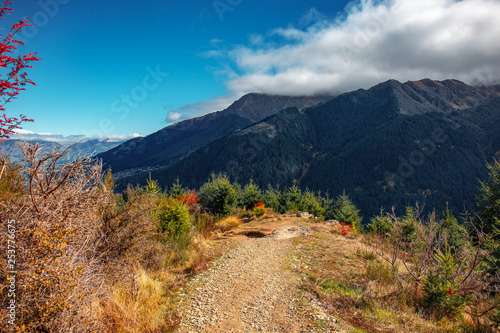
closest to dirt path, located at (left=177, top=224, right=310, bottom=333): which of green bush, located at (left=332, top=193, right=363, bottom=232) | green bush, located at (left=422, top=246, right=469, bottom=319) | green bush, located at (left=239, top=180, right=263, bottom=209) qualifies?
green bush, located at (left=422, top=246, right=469, bottom=319)

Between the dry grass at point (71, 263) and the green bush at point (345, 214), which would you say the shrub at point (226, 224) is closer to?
the dry grass at point (71, 263)

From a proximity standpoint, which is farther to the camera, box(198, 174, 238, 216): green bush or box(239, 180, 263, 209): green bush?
box(239, 180, 263, 209): green bush

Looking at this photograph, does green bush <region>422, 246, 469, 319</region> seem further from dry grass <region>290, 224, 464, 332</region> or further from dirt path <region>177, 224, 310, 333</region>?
dirt path <region>177, 224, 310, 333</region>

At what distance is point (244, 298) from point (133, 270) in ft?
7.95

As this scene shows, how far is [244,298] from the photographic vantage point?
512 centimetres

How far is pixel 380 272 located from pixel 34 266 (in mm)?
7124

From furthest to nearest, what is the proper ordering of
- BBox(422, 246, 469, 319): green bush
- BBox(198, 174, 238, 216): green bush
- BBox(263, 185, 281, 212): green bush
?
BBox(263, 185, 281, 212): green bush
BBox(198, 174, 238, 216): green bush
BBox(422, 246, 469, 319): green bush

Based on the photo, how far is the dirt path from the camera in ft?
13.8

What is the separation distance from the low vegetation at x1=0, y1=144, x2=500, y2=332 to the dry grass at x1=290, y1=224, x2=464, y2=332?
0.08 ft

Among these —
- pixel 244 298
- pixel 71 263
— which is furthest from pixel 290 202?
pixel 71 263

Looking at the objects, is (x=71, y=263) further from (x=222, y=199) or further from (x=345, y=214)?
(x=345, y=214)

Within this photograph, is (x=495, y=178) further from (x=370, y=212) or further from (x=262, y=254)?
(x=370, y=212)

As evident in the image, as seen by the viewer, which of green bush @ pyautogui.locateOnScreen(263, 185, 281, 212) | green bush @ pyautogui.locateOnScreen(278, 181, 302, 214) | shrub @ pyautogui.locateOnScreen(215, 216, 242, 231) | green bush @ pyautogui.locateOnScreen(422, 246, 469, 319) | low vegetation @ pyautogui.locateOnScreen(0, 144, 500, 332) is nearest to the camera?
low vegetation @ pyautogui.locateOnScreen(0, 144, 500, 332)

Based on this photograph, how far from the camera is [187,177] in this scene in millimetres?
188500
